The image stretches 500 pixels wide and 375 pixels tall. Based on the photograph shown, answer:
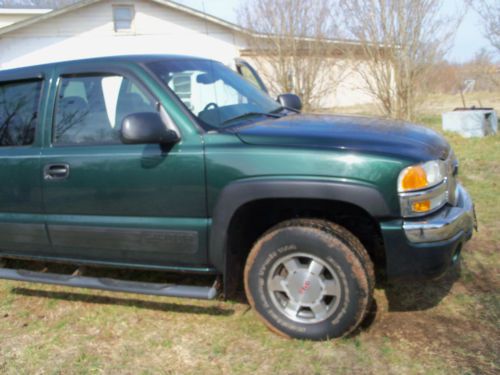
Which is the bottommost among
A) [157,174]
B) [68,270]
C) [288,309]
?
[68,270]

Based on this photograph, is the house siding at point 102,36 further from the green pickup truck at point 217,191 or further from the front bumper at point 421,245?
the front bumper at point 421,245

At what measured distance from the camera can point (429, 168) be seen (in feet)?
9.28

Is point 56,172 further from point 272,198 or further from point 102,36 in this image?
point 102,36

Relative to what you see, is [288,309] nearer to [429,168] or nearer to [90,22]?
[429,168]

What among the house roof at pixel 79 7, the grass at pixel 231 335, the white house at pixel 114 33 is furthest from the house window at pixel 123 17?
the grass at pixel 231 335

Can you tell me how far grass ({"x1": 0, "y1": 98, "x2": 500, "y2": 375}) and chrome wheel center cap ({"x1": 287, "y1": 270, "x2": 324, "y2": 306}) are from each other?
290 mm

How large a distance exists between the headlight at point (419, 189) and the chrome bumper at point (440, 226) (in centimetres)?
6

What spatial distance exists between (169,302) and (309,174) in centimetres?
170

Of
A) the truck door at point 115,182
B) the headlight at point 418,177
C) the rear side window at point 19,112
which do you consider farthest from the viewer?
the rear side window at point 19,112

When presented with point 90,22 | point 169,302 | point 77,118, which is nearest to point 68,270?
point 169,302

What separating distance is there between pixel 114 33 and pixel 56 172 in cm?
1519

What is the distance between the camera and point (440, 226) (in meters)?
2.77

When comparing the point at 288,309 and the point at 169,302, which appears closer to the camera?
the point at 288,309

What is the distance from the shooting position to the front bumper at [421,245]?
2.75 meters
